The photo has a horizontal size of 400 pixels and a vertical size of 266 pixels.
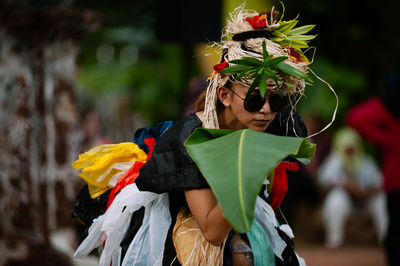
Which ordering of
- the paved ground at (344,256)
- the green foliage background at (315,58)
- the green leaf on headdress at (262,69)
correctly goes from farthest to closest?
the green foliage background at (315,58) < the paved ground at (344,256) < the green leaf on headdress at (262,69)

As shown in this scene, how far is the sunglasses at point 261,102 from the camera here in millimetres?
2438

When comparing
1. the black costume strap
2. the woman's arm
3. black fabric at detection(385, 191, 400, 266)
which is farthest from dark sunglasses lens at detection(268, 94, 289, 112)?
black fabric at detection(385, 191, 400, 266)

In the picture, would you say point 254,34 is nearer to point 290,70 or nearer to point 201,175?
point 290,70

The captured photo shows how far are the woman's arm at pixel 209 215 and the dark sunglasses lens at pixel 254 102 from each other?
374mm

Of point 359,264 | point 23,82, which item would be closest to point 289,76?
point 23,82

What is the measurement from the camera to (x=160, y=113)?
423 inches

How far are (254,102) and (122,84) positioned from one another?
7576 millimetres

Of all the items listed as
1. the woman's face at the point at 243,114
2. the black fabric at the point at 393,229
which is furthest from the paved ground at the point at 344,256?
the woman's face at the point at 243,114

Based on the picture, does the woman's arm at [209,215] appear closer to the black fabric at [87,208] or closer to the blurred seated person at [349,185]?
the black fabric at [87,208]

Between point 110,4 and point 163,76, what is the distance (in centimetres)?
160

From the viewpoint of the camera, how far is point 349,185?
796cm

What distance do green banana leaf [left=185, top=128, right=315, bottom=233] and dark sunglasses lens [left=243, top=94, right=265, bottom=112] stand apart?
0.76 feet

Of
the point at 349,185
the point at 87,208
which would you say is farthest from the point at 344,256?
the point at 87,208

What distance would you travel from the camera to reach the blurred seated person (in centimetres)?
796
